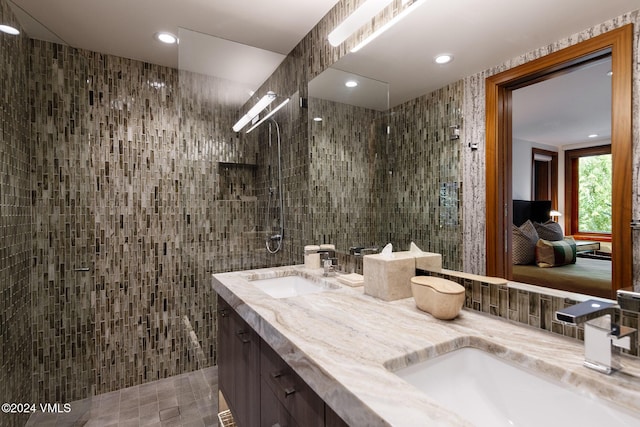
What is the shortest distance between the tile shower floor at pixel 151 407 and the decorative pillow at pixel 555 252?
2116 mm

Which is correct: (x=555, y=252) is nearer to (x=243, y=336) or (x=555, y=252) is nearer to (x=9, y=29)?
(x=243, y=336)

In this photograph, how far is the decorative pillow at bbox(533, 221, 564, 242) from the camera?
880mm

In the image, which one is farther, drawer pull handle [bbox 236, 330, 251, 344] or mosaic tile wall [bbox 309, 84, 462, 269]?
drawer pull handle [bbox 236, 330, 251, 344]

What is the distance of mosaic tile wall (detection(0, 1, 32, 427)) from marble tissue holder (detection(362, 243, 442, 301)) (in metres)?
1.93

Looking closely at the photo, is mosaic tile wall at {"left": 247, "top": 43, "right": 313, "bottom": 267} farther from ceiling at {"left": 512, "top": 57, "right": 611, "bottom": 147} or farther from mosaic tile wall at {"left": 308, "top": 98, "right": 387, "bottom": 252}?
ceiling at {"left": 512, "top": 57, "right": 611, "bottom": 147}

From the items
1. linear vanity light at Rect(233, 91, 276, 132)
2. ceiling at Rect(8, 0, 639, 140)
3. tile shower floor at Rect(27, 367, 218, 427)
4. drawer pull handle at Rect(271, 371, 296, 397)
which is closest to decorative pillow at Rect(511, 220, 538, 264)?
ceiling at Rect(8, 0, 639, 140)

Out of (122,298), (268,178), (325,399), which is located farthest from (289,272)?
(122,298)

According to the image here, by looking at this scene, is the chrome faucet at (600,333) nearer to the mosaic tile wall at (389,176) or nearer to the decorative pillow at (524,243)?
the decorative pillow at (524,243)

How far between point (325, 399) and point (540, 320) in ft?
2.34

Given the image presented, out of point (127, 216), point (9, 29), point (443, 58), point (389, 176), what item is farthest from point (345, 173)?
point (9, 29)

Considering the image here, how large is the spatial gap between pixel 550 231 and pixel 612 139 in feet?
0.90

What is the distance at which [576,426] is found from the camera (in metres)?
0.69

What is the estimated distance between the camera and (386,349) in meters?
0.85

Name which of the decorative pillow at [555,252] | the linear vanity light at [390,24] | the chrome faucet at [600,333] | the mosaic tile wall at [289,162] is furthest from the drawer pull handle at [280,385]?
the linear vanity light at [390,24]
